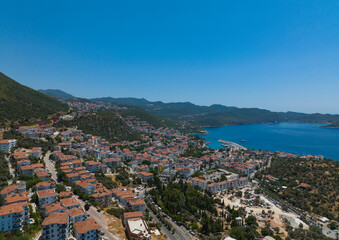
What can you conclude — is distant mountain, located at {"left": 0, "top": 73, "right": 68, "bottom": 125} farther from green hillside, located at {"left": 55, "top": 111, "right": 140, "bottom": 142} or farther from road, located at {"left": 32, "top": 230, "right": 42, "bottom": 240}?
road, located at {"left": 32, "top": 230, "right": 42, "bottom": 240}

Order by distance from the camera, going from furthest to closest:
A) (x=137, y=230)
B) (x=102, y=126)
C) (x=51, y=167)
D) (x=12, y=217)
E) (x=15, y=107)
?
(x=102, y=126)
(x=15, y=107)
(x=51, y=167)
(x=137, y=230)
(x=12, y=217)

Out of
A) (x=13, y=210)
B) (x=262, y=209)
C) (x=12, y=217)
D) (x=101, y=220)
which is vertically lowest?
(x=262, y=209)

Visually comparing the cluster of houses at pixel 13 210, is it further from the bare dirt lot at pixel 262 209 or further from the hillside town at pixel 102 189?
the bare dirt lot at pixel 262 209

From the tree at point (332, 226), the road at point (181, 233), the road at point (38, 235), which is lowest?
the tree at point (332, 226)

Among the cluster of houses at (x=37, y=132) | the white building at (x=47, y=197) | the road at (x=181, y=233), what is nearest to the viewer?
the road at (x=181, y=233)

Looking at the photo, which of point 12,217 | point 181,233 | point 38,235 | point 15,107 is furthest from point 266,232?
point 15,107

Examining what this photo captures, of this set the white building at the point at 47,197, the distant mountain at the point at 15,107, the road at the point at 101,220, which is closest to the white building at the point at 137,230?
the road at the point at 101,220

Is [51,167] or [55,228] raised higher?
[55,228]

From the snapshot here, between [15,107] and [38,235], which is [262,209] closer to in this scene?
[38,235]

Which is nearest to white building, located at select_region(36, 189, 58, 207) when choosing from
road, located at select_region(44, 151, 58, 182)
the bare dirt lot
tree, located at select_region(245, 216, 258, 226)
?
road, located at select_region(44, 151, 58, 182)
